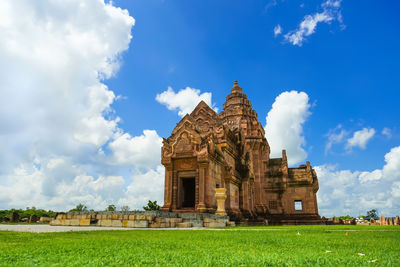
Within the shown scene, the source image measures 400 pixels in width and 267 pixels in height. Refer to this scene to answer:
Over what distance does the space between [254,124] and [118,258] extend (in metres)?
28.0

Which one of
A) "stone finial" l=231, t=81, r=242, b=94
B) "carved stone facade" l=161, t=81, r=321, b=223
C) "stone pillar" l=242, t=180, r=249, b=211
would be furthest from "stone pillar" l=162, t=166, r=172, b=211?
"stone finial" l=231, t=81, r=242, b=94

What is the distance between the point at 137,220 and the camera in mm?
11234

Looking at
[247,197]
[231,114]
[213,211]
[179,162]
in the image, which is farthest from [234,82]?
[213,211]

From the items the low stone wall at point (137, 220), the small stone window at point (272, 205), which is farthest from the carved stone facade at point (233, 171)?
the low stone wall at point (137, 220)

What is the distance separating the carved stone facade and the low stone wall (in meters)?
3.57

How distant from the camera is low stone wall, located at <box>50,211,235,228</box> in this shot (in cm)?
1124

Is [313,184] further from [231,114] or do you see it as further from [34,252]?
[34,252]

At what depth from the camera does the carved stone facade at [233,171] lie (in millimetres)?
17844

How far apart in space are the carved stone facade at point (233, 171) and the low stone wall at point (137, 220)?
3.57 meters

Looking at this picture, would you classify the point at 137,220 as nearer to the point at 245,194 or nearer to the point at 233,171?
the point at 233,171

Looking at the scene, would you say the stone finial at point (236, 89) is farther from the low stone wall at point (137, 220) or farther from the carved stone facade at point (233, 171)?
the low stone wall at point (137, 220)

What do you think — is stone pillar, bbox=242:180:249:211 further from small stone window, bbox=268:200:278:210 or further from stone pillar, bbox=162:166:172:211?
stone pillar, bbox=162:166:172:211

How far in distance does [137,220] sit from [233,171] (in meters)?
12.4

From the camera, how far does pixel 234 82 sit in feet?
109
